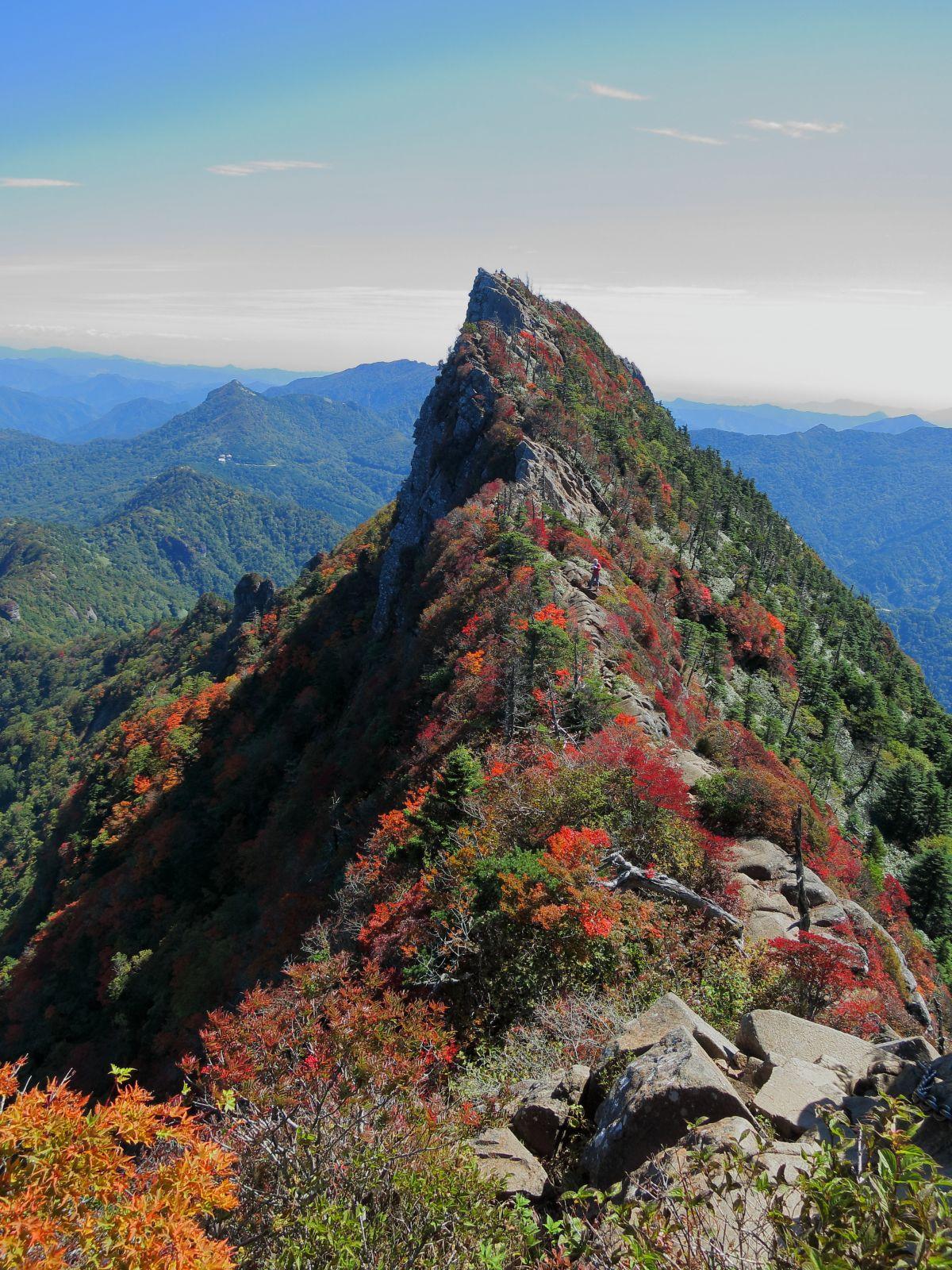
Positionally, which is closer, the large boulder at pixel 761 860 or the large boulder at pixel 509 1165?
the large boulder at pixel 509 1165

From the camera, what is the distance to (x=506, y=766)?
2042 cm

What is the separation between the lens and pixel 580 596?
34.2 m

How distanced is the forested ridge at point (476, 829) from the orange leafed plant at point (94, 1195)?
0.37 metres

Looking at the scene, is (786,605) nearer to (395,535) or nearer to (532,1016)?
(395,535)

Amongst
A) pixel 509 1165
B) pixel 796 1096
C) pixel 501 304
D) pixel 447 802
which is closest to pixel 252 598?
pixel 501 304

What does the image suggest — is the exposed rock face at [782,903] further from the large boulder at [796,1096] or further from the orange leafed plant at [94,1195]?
the orange leafed plant at [94,1195]

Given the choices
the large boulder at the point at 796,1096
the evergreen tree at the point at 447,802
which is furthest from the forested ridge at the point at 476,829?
the large boulder at the point at 796,1096

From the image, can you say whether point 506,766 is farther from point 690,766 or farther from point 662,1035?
point 662,1035

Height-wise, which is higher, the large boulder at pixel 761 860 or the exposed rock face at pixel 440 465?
the exposed rock face at pixel 440 465

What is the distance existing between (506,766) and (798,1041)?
1178 cm

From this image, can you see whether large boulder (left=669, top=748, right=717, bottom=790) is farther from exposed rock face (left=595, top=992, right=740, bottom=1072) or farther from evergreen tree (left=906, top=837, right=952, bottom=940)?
evergreen tree (left=906, top=837, right=952, bottom=940)

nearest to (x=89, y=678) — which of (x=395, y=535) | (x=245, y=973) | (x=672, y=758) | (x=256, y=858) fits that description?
(x=395, y=535)

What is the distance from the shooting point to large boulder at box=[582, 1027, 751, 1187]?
280 inches

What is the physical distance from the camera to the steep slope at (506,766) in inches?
551
